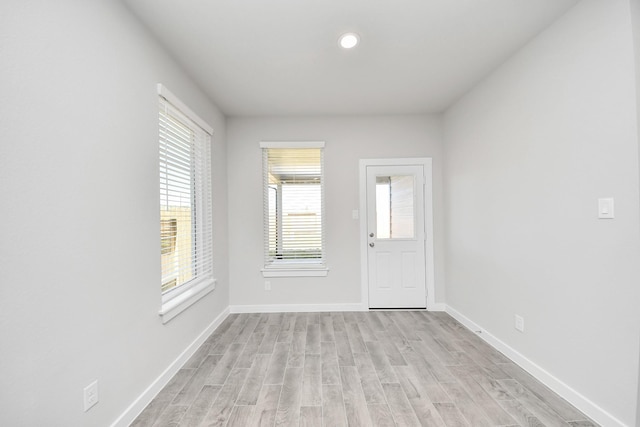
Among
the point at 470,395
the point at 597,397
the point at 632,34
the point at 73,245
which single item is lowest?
the point at 470,395

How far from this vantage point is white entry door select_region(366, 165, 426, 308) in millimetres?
3779

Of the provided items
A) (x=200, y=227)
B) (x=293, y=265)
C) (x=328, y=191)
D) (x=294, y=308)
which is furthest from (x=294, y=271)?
(x=200, y=227)

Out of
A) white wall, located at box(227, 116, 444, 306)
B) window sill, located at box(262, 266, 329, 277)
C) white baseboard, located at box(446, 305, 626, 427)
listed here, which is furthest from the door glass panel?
white baseboard, located at box(446, 305, 626, 427)

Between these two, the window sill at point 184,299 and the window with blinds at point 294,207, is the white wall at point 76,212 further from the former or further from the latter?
the window with blinds at point 294,207

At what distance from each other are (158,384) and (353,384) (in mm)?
1413

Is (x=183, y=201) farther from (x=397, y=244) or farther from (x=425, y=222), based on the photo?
(x=425, y=222)

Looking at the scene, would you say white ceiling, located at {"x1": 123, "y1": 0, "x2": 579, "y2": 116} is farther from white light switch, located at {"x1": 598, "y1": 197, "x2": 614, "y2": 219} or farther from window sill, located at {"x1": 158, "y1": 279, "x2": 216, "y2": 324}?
window sill, located at {"x1": 158, "y1": 279, "x2": 216, "y2": 324}

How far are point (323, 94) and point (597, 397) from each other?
3213mm

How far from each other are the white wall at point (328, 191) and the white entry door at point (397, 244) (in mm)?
184

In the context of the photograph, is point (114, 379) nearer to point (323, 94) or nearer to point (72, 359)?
point (72, 359)

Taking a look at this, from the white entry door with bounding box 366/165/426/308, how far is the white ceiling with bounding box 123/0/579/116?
3.73ft

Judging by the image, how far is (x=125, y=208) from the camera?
1741 millimetres

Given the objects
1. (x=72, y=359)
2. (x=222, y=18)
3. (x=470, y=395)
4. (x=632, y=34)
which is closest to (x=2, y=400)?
(x=72, y=359)

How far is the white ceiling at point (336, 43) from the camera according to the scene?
6.01 feet
